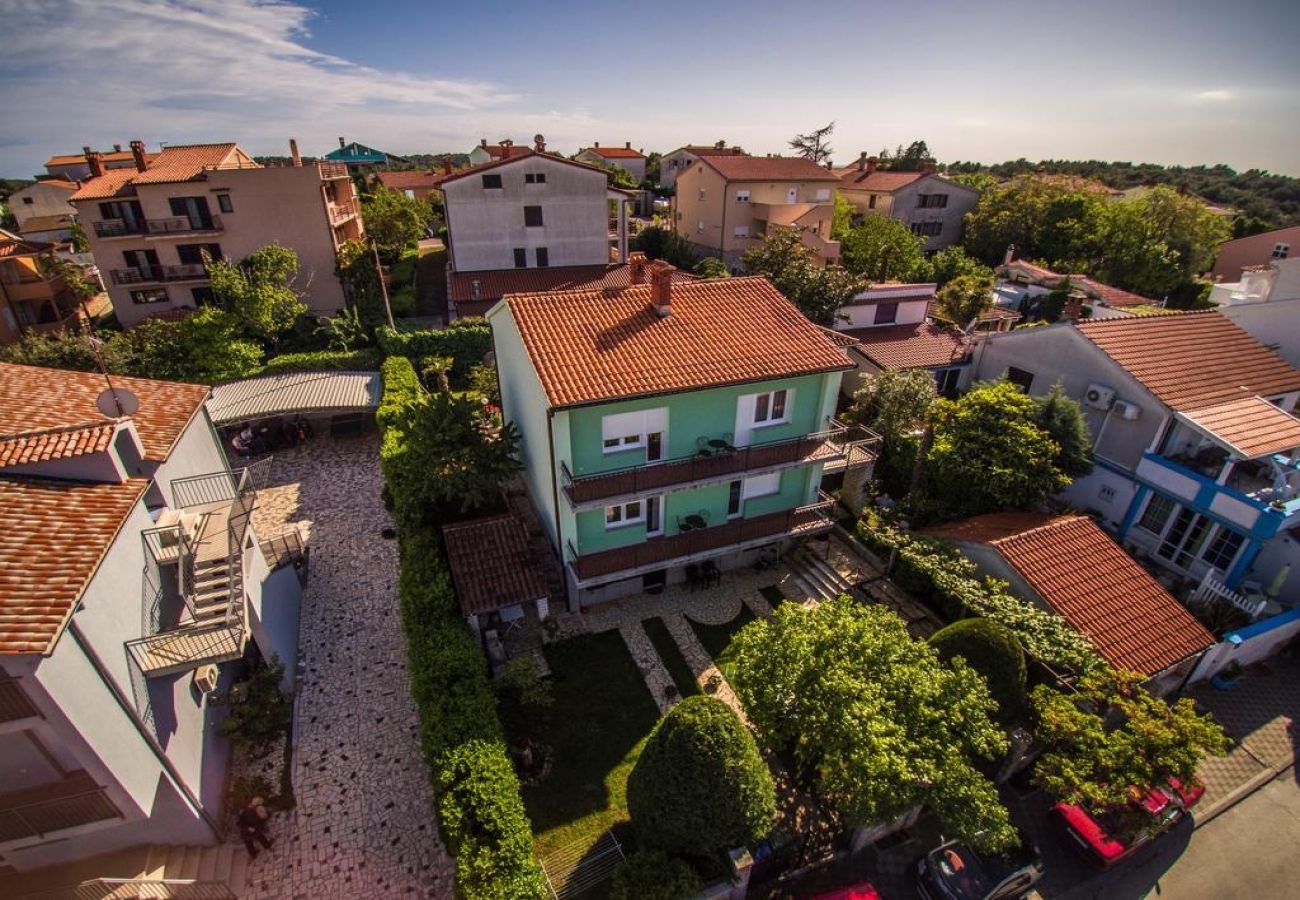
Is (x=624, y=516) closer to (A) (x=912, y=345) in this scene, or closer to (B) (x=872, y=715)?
(B) (x=872, y=715)

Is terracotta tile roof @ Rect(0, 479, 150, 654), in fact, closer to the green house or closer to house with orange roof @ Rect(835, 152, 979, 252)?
Result: the green house

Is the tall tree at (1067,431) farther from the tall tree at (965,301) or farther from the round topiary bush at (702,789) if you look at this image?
the round topiary bush at (702,789)

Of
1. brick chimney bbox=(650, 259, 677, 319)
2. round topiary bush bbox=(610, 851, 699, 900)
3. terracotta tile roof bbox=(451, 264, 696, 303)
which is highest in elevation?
brick chimney bbox=(650, 259, 677, 319)

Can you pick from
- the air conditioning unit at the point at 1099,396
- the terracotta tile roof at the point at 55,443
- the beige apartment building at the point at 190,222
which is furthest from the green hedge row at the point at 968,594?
the beige apartment building at the point at 190,222

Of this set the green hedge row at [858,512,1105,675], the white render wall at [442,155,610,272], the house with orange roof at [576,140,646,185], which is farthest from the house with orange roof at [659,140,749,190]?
the green hedge row at [858,512,1105,675]

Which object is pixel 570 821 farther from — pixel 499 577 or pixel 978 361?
pixel 978 361

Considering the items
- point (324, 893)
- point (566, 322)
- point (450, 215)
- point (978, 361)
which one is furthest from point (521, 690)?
point (450, 215)
